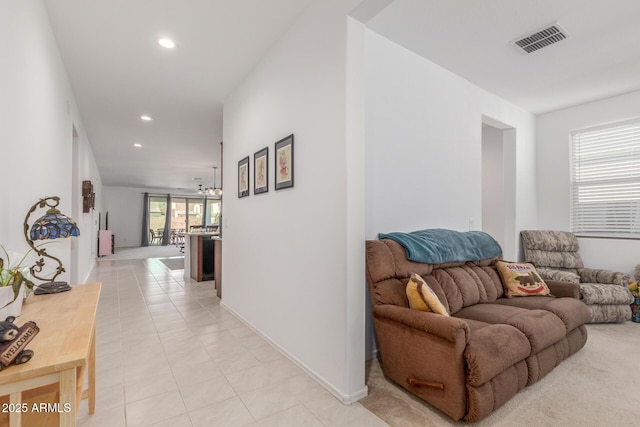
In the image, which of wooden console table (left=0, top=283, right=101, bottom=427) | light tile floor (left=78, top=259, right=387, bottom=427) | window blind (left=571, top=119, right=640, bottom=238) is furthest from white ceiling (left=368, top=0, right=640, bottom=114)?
light tile floor (left=78, top=259, right=387, bottom=427)

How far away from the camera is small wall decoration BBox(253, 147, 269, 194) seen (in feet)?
9.93

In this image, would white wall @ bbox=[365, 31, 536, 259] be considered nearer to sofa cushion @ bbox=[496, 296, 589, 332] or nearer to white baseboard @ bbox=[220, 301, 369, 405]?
sofa cushion @ bbox=[496, 296, 589, 332]

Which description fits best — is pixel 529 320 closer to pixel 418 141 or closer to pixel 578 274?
pixel 418 141

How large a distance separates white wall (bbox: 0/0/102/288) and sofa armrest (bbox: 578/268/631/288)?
551 centimetres

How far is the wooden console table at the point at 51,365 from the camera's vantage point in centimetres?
89

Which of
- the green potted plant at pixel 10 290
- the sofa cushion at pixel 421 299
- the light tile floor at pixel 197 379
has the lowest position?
the light tile floor at pixel 197 379

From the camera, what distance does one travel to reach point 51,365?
35.8 inches

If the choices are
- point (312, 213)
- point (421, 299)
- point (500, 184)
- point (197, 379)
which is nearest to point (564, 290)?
point (421, 299)

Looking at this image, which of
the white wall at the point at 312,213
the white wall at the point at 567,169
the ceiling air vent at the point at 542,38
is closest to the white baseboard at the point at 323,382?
the white wall at the point at 312,213

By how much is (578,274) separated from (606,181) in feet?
4.59

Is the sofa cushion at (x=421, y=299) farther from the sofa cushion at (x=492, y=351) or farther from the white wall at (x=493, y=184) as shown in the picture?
the white wall at (x=493, y=184)

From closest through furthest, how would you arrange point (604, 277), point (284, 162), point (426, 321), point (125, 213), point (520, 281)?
point (426, 321) < point (284, 162) < point (520, 281) < point (604, 277) < point (125, 213)

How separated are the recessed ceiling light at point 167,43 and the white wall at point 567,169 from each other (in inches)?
207

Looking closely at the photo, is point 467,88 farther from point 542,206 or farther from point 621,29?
point 542,206
